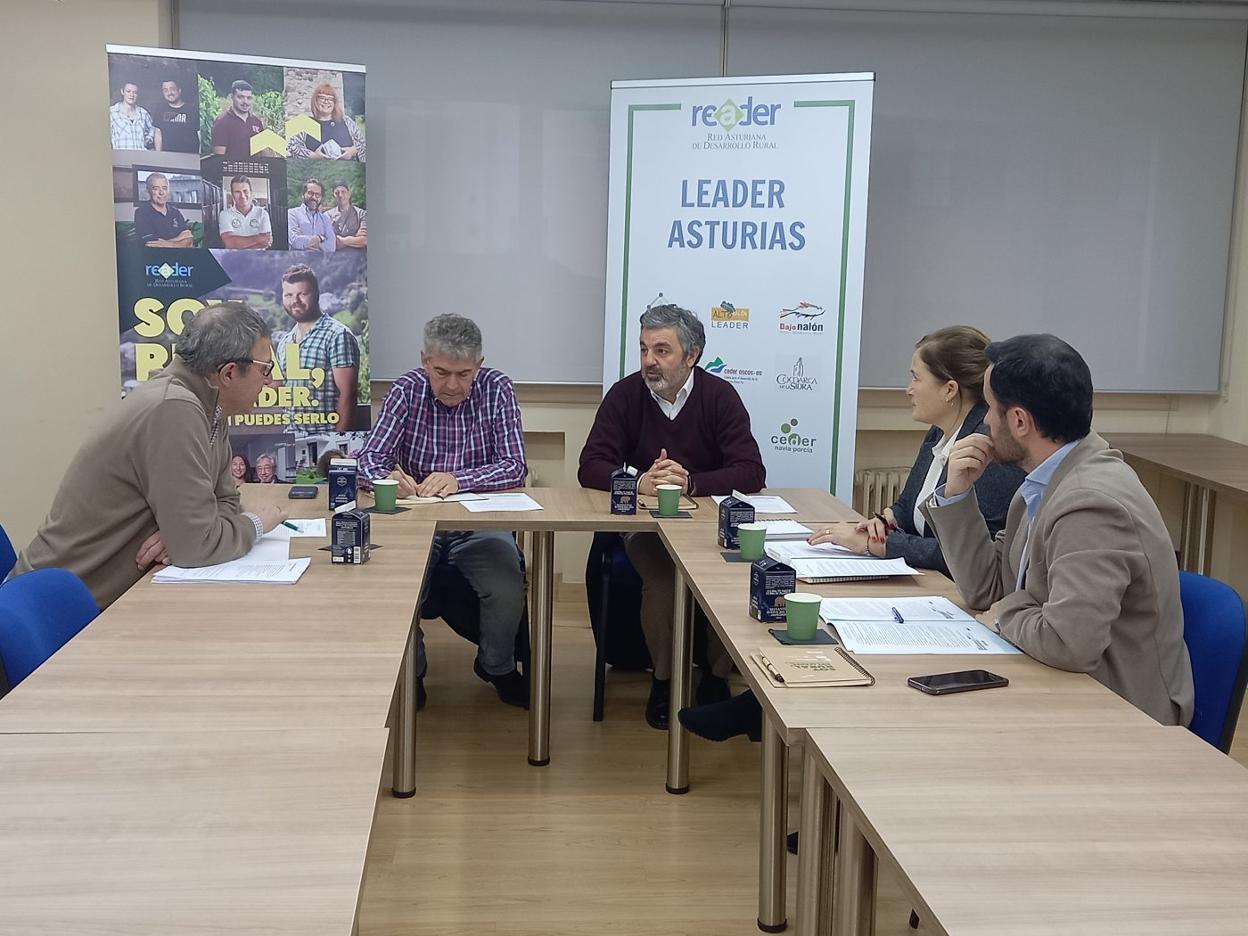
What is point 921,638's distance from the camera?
94.3 inches

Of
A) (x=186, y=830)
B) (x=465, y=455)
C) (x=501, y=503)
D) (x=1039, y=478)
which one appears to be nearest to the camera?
(x=186, y=830)

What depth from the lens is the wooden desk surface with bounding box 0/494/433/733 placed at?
6.23ft

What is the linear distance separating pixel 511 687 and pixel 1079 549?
2378 millimetres

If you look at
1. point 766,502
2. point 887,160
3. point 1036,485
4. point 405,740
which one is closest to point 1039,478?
point 1036,485

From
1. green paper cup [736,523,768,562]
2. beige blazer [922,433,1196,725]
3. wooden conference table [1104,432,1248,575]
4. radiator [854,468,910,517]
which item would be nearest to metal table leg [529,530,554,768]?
green paper cup [736,523,768,562]

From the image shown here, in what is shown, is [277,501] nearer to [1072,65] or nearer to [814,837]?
[814,837]

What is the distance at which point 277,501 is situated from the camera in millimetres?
3795

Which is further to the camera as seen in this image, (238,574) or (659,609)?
(659,609)

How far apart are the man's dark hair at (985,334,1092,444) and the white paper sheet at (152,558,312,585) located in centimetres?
166

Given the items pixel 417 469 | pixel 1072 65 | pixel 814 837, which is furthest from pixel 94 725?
pixel 1072 65

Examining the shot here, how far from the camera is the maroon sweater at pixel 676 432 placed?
4242 mm

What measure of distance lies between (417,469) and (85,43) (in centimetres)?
254

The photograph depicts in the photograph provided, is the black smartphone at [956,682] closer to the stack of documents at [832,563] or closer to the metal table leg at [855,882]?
the metal table leg at [855,882]

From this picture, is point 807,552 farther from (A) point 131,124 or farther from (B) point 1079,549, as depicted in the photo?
(A) point 131,124
